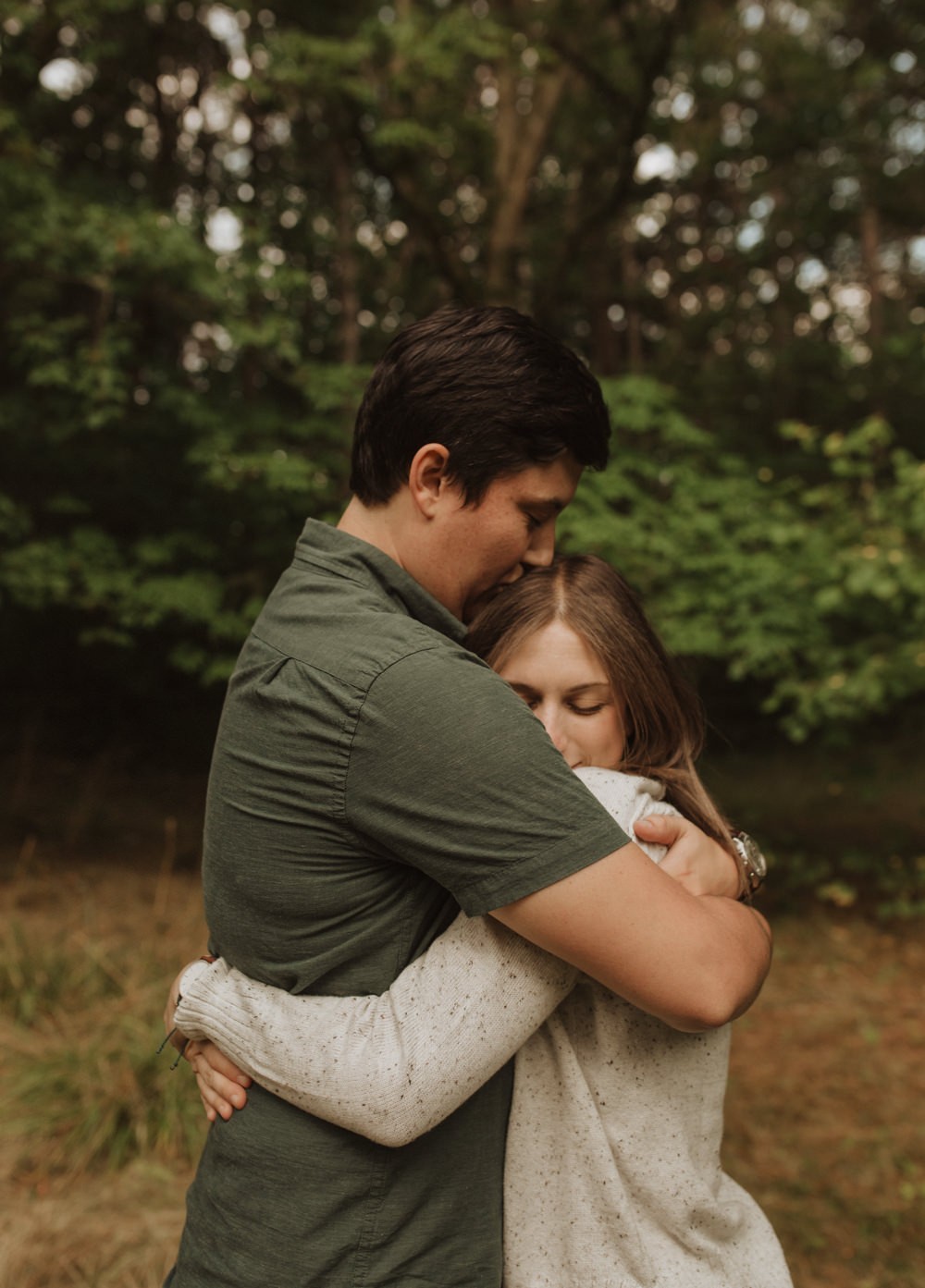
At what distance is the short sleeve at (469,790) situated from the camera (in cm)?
126

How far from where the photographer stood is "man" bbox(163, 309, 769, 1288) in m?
1.28

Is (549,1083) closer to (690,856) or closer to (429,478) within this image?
(690,856)

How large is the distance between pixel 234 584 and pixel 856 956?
16.0 ft

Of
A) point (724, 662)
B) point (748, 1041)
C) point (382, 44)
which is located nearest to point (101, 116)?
point (382, 44)

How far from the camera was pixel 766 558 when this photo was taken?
613 cm

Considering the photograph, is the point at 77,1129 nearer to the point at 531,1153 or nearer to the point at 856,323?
the point at 531,1153

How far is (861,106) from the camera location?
11.8 meters

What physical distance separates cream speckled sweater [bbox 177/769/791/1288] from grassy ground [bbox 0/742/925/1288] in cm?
229

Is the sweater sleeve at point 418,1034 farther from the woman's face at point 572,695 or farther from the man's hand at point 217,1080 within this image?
the woman's face at point 572,695

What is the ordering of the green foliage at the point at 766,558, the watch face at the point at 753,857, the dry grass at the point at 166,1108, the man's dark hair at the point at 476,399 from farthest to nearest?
the green foliage at the point at 766,558
the dry grass at the point at 166,1108
the watch face at the point at 753,857
the man's dark hair at the point at 476,399

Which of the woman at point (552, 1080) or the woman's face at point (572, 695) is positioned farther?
the woman's face at point (572, 695)

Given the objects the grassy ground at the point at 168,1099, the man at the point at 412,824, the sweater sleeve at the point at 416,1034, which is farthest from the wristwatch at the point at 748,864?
the grassy ground at the point at 168,1099

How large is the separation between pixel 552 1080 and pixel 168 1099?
9.64 feet

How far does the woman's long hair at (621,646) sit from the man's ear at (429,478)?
0.32m
